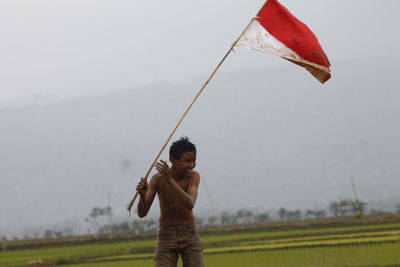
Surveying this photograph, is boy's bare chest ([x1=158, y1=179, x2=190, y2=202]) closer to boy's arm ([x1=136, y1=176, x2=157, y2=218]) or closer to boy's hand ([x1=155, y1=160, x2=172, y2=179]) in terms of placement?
boy's arm ([x1=136, y1=176, x2=157, y2=218])

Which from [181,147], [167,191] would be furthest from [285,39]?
[167,191]

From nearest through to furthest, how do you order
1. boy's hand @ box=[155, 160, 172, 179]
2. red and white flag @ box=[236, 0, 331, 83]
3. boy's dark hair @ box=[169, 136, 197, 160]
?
boy's hand @ box=[155, 160, 172, 179]
boy's dark hair @ box=[169, 136, 197, 160]
red and white flag @ box=[236, 0, 331, 83]

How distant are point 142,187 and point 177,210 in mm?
390

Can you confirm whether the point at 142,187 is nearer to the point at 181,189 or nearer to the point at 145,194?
the point at 145,194

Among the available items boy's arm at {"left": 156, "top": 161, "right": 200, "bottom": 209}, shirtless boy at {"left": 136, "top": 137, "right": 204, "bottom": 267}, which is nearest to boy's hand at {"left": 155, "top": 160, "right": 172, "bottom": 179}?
boy's arm at {"left": 156, "top": 161, "right": 200, "bottom": 209}

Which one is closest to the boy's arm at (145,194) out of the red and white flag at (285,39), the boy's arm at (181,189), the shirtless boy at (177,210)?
the shirtless boy at (177,210)

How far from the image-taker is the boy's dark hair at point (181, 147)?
524 centimetres

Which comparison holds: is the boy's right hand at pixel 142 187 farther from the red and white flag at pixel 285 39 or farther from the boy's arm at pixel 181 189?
the red and white flag at pixel 285 39

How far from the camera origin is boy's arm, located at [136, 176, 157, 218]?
5.15m

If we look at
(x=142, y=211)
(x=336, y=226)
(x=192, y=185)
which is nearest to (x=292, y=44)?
(x=192, y=185)

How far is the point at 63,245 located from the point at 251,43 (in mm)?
33072

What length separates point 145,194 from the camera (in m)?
5.22

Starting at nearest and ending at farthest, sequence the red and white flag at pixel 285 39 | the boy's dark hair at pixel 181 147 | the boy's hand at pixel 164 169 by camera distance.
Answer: the boy's hand at pixel 164 169 < the boy's dark hair at pixel 181 147 < the red and white flag at pixel 285 39

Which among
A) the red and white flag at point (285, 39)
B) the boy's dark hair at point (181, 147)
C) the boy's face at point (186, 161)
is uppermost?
the red and white flag at point (285, 39)
